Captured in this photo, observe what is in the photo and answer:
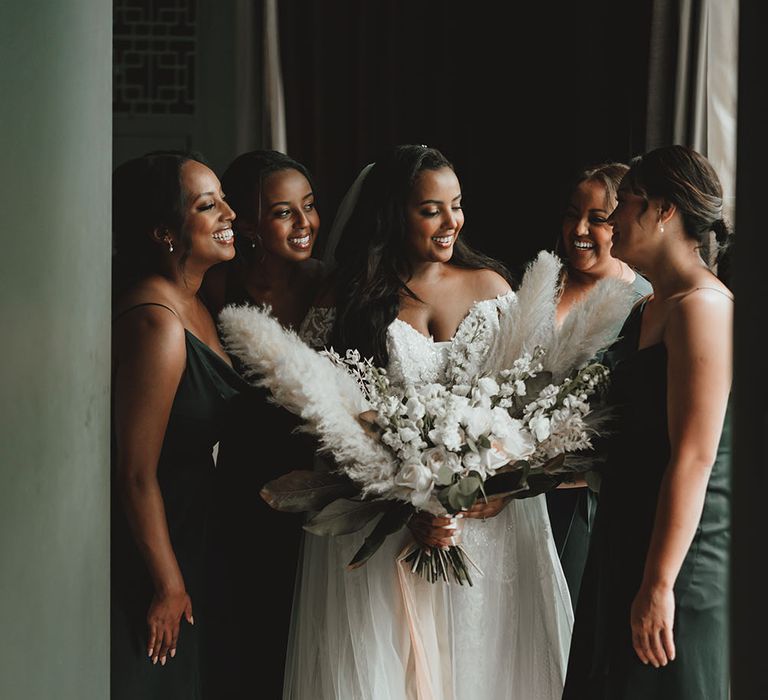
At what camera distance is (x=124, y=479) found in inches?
92.6

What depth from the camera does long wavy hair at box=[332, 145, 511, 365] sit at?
2646 mm

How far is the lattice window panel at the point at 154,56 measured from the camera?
4.73 m

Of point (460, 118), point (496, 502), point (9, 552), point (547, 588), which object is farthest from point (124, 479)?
point (460, 118)

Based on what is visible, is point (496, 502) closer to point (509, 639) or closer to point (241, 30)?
point (509, 639)

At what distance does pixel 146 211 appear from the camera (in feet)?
8.34

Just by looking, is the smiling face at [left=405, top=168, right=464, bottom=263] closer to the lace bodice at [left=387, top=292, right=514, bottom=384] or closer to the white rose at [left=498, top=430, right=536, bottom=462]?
the lace bodice at [left=387, top=292, right=514, bottom=384]

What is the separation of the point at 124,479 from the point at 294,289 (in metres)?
0.80

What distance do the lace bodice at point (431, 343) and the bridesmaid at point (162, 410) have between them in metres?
0.25

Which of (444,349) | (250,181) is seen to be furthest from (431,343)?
(250,181)

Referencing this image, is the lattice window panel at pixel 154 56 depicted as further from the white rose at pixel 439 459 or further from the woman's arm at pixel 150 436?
the white rose at pixel 439 459

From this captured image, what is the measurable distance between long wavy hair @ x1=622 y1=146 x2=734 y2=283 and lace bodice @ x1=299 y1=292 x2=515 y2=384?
527 mm

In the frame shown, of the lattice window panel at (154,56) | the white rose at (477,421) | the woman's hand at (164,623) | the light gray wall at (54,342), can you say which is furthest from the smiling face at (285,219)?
the lattice window panel at (154,56)

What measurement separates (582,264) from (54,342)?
7.27ft

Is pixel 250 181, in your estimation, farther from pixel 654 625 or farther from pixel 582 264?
pixel 654 625
